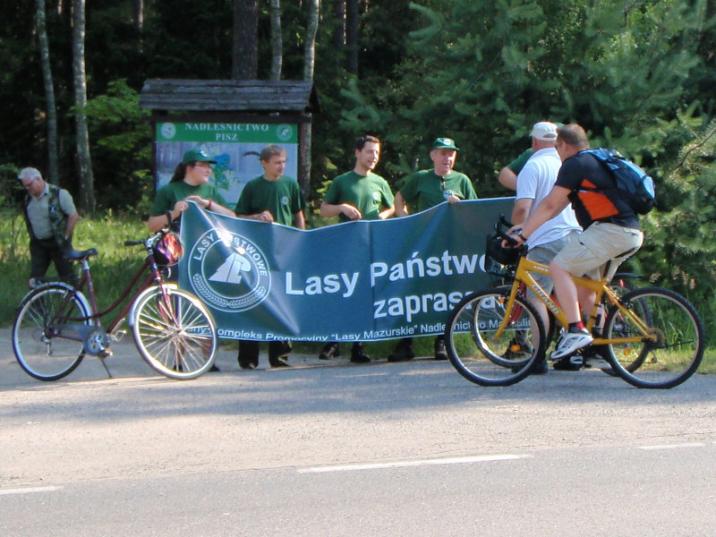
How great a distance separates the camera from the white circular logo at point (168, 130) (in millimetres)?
13875

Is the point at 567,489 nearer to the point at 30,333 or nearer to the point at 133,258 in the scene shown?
the point at 30,333

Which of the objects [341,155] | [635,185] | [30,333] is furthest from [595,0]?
[341,155]

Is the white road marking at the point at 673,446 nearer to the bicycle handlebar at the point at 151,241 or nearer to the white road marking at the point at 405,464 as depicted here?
the white road marking at the point at 405,464

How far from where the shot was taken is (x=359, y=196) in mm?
10406

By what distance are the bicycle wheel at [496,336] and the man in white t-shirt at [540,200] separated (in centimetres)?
21

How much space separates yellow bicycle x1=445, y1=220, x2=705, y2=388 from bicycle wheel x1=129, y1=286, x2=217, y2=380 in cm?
187

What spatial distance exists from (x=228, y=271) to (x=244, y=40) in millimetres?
14931

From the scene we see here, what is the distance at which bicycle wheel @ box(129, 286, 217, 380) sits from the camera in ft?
30.2

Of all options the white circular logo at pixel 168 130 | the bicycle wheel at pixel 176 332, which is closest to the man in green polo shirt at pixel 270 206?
the bicycle wheel at pixel 176 332

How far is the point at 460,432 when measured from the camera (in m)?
7.56

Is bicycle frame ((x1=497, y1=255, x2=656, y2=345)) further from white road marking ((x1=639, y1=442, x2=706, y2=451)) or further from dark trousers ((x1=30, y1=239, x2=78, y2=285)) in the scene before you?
dark trousers ((x1=30, y1=239, x2=78, y2=285))

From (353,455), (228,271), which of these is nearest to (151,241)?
(228,271)

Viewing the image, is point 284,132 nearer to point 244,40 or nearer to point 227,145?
point 227,145

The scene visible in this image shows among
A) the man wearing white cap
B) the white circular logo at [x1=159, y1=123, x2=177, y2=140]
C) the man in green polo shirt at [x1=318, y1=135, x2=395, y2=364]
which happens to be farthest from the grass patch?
the man in green polo shirt at [x1=318, y1=135, x2=395, y2=364]
